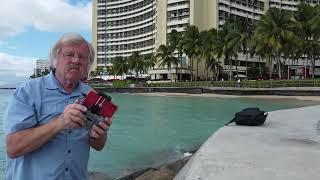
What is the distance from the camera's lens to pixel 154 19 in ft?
380

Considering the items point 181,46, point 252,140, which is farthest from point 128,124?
point 181,46

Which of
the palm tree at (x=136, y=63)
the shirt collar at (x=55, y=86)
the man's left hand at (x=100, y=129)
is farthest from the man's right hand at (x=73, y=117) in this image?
the palm tree at (x=136, y=63)

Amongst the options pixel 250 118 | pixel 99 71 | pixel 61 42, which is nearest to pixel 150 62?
pixel 99 71

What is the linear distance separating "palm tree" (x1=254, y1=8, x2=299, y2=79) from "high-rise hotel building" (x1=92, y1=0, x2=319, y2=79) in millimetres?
35550

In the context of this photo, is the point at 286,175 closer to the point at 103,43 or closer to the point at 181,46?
the point at 181,46

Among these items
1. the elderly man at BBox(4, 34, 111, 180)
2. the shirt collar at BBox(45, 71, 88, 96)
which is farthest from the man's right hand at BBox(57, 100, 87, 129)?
the shirt collar at BBox(45, 71, 88, 96)

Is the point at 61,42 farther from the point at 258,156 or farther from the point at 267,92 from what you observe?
the point at 267,92

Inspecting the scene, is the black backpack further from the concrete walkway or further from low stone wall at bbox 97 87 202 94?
low stone wall at bbox 97 87 202 94

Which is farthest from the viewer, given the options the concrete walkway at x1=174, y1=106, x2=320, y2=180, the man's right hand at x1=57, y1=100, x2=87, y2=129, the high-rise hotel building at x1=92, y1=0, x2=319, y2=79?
the high-rise hotel building at x1=92, y1=0, x2=319, y2=79

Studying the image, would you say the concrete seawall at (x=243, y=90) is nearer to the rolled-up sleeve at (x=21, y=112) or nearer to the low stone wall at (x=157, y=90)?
the low stone wall at (x=157, y=90)

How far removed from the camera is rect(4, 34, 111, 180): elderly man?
7.98ft

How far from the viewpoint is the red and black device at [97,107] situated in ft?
7.93

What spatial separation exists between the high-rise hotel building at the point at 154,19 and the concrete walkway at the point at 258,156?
8132 centimetres

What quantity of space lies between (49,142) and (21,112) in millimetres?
221
